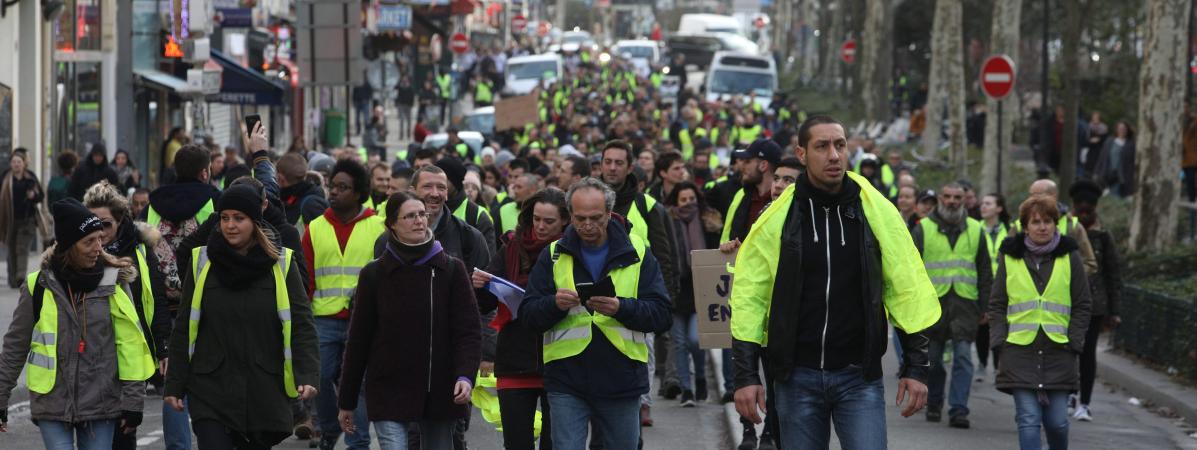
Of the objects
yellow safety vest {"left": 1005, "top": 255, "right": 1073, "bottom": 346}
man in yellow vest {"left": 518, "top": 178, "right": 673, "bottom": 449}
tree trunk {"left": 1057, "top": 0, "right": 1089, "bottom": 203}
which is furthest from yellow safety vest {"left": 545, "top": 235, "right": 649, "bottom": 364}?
tree trunk {"left": 1057, "top": 0, "right": 1089, "bottom": 203}

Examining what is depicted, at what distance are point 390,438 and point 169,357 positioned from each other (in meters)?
0.92

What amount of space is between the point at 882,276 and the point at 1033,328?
382 cm

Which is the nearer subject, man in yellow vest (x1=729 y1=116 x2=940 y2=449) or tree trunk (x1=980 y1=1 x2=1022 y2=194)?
man in yellow vest (x1=729 y1=116 x2=940 y2=449)

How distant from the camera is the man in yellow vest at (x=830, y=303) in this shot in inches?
247

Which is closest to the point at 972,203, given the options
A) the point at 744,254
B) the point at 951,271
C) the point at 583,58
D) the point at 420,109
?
the point at 951,271

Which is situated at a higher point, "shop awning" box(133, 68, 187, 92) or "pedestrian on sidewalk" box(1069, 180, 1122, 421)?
"shop awning" box(133, 68, 187, 92)

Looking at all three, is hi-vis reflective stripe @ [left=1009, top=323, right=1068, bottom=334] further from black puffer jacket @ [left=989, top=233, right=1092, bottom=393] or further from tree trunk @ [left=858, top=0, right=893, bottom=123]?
tree trunk @ [left=858, top=0, right=893, bottom=123]

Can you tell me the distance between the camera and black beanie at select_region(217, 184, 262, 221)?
24.3 ft

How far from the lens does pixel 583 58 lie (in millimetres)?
65938

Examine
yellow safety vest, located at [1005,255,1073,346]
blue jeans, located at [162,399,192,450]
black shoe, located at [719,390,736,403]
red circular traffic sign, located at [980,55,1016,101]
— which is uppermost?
red circular traffic sign, located at [980,55,1016,101]

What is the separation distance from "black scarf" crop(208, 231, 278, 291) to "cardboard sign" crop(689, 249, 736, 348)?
3304mm

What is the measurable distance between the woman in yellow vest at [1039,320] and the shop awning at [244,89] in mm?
25460

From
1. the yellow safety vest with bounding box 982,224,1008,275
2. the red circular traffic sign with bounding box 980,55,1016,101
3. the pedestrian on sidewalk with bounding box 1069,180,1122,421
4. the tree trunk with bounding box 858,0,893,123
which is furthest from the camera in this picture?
the tree trunk with bounding box 858,0,893,123

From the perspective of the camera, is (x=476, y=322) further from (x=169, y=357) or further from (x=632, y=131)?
(x=632, y=131)
